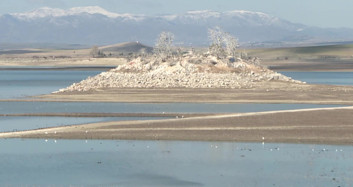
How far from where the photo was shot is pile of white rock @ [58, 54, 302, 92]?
266 feet

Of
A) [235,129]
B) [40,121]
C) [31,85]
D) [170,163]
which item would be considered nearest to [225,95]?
[40,121]

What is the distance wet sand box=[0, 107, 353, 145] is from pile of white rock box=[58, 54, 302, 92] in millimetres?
33639

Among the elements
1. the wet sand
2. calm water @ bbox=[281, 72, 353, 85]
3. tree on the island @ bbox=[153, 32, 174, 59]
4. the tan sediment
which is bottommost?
calm water @ bbox=[281, 72, 353, 85]

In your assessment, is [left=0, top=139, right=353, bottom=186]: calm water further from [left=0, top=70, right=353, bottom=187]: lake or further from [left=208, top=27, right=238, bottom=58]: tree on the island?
[left=208, top=27, right=238, bottom=58]: tree on the island

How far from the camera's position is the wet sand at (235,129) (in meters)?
39.7

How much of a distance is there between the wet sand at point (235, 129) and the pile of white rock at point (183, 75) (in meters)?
33.6

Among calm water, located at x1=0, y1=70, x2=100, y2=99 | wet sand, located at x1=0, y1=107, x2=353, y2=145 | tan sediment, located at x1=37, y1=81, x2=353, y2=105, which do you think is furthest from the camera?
calm water, located at x1=0, y1=70, x2=100, y2=99

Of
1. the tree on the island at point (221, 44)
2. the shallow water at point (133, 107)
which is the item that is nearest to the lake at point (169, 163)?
the shallow water at point (133, 107)

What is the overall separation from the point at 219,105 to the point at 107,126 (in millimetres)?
18551

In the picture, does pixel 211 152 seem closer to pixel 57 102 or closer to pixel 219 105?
pixel 219 105

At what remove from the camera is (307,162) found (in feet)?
108

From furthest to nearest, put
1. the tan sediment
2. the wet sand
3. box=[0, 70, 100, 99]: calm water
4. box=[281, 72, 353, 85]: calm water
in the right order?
box=[281, 72, 353, 85]: calm water
box=[0, 70, 100, 99]: calm water
the tan sediment
the wet sand

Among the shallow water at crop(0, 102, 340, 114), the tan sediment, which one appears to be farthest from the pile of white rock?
the shallow water at crop(0, 102, 340, 114)

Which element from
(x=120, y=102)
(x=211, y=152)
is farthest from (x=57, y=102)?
(x=211, y=152)
